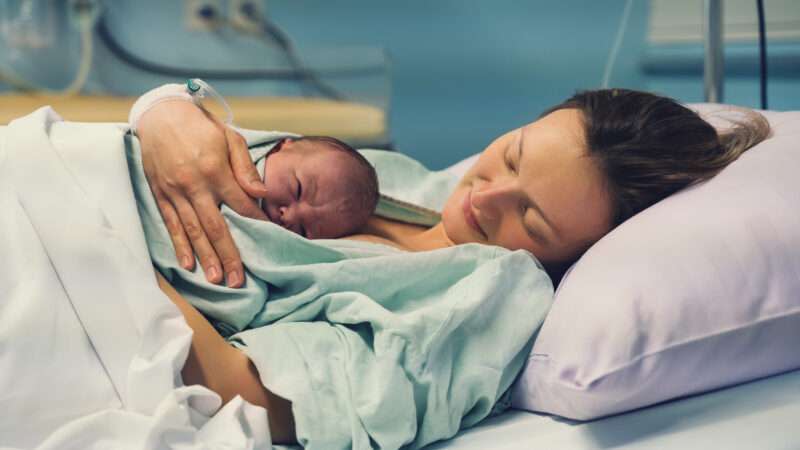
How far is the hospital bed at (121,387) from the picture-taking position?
68cm

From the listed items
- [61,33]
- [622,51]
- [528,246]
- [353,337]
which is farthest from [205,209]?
[61,33]

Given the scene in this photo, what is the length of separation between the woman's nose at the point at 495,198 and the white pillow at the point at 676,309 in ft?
0.41

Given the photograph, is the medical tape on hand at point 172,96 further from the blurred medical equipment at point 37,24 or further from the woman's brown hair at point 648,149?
the blurred medical equipment at point 37,24

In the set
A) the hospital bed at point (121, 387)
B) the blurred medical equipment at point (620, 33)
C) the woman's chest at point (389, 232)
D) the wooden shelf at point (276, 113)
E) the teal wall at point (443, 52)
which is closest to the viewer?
the hospital bed at point (121, 387)

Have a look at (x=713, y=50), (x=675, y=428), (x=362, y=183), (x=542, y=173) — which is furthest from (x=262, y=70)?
(x=675, y=428)

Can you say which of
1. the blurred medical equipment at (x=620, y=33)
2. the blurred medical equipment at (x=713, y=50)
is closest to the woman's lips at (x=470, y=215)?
the blurred medical equipment at (x=713, y=50)

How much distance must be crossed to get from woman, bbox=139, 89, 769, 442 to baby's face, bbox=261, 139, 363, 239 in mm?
46

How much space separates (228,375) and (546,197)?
0.40 m

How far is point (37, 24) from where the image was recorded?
2227 millimetres

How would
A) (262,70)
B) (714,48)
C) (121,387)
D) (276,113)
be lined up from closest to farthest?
1. (121,387)
2. (714,48)
3. (276,113)
4. (262,70)

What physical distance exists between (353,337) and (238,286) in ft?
0.44

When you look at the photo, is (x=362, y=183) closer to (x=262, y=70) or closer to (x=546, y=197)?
(x=546, y=197)

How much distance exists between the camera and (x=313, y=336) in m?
0.79

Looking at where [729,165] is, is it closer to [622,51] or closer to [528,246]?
[528,246]
